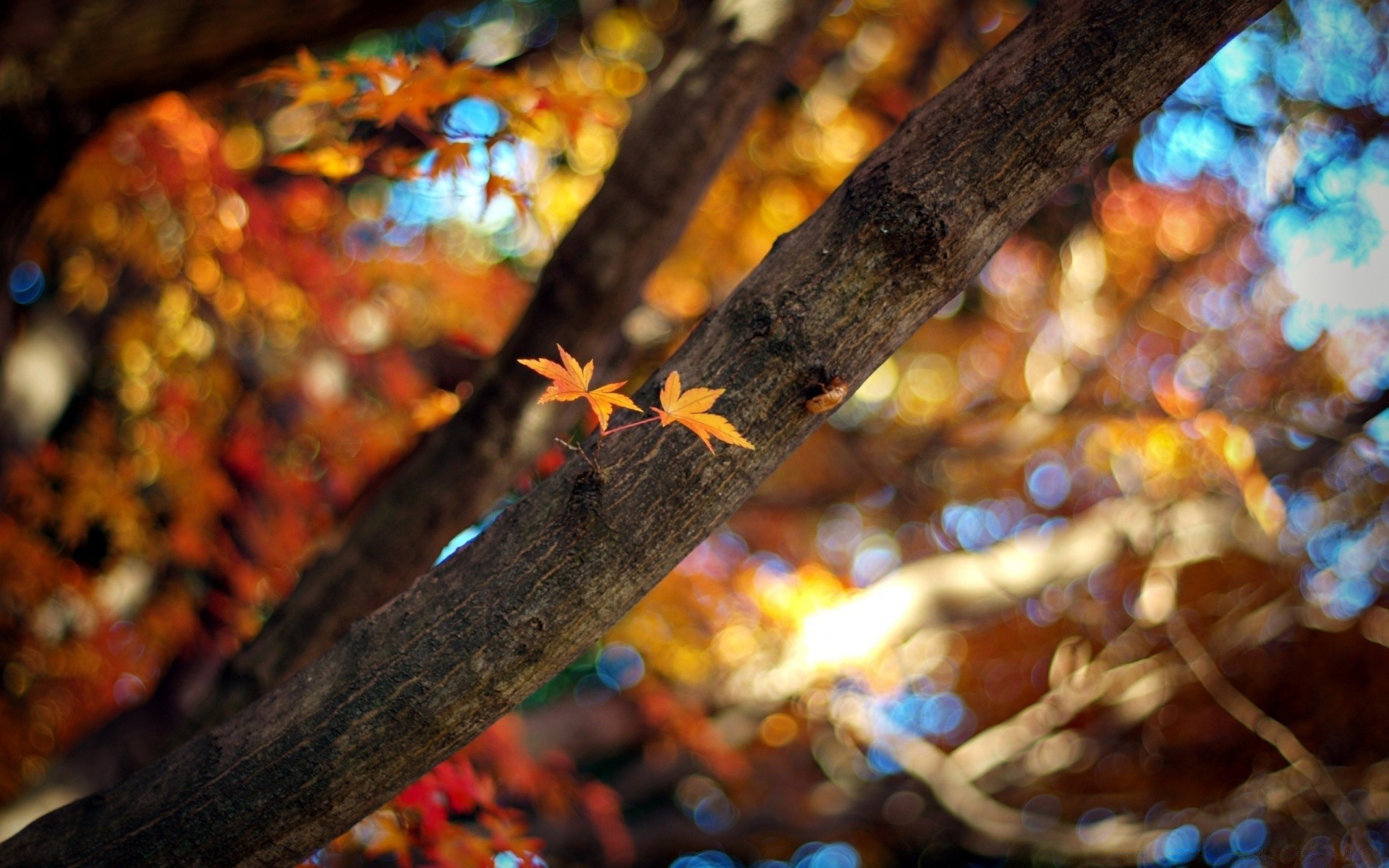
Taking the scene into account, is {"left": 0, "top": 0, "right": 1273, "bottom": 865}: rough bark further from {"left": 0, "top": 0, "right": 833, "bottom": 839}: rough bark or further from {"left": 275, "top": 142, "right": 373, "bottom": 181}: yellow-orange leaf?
{"left": 275, "top": 142, "right": 373, "bottom": 181}: yellow-orange leaf

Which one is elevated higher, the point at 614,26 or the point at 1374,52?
the point at 614,26

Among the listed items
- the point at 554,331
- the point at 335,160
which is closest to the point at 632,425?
the point at 554,331

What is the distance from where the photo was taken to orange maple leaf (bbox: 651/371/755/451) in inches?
40.8

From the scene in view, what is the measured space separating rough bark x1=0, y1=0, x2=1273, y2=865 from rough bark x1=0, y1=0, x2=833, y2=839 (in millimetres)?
885

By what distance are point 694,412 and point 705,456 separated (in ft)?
0.45

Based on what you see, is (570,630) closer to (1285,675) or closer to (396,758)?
(396,758)

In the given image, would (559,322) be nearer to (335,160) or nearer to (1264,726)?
(335,160)

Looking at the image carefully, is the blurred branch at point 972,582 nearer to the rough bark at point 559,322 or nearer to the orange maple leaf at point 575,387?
the rough bark at point 559,322

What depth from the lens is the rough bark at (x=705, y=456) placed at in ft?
3.89

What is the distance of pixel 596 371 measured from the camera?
231 cm

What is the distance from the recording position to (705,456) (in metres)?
1.18

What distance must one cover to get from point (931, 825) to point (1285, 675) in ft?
16.7

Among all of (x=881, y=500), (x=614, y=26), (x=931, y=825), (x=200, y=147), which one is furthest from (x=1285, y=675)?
(x=200, y=147)

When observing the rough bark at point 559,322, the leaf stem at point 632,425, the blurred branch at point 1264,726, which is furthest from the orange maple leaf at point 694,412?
the blurred branch at point 1264,726
